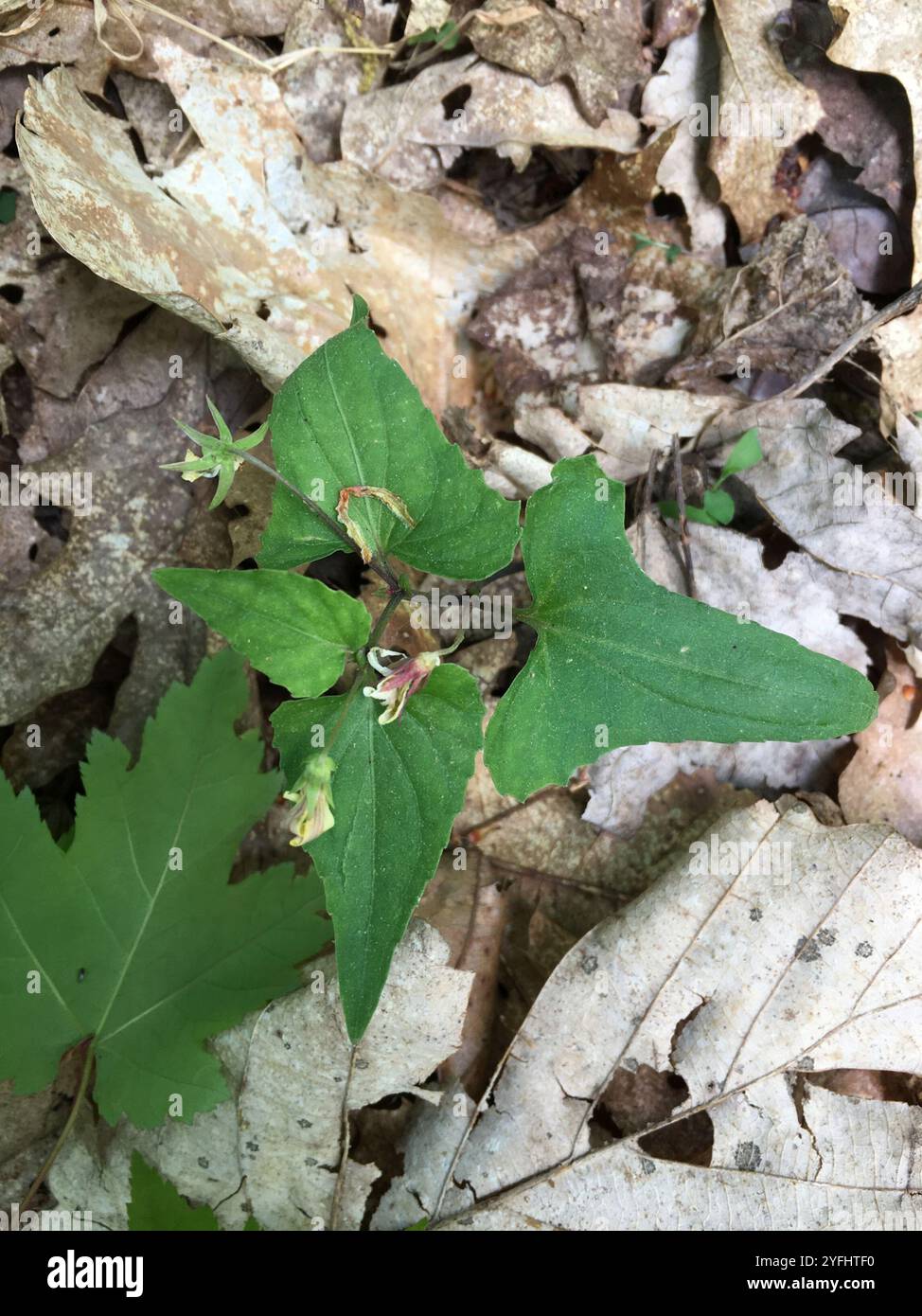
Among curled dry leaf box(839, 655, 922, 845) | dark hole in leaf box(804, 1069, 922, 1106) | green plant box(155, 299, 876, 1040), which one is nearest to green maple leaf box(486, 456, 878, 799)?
green plant box(155, 299, 876, 1040)

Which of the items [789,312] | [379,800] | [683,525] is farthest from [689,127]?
[379,800]

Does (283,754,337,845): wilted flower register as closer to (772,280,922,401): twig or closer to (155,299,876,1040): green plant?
(155,299,876,1040): green plant

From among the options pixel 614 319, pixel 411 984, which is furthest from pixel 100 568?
pixel 614 319

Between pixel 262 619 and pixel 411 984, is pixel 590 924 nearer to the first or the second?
pixel 411 984

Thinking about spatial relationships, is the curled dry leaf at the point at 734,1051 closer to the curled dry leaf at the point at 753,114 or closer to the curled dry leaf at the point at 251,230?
the curled dry leaf at the point at 251,230

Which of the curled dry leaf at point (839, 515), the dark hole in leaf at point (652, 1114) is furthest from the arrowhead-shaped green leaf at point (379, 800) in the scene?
the curled dry leaf at point (839, 515)
